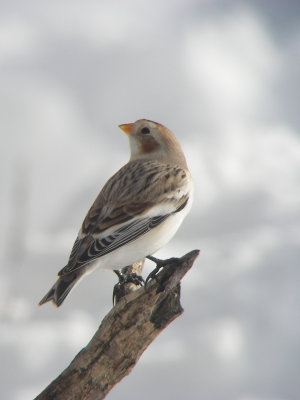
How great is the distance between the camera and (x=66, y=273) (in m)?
6.73

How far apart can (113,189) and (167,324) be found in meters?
2.23

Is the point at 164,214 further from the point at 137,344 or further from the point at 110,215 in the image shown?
the point at 137,344

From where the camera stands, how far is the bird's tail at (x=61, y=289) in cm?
659

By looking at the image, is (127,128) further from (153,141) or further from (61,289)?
(61,289)

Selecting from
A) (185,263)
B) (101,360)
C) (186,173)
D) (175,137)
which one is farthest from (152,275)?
(175,137)

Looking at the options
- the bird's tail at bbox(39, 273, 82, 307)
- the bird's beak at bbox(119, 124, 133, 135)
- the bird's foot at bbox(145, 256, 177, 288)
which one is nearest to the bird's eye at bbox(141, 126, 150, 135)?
the bird's beak at bbox(119, 124, 133, 135)

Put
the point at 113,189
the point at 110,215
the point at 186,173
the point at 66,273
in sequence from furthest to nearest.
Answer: the point at 186,173, the point at 113,189, the point at 110,215, the point at 66,273

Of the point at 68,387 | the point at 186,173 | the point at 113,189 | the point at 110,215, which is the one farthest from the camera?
the point at 186,173

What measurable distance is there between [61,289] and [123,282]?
4.58ft

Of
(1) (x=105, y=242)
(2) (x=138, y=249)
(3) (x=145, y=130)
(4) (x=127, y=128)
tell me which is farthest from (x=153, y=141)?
(1) (x=105, y=242)

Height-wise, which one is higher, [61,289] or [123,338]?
[61,289]

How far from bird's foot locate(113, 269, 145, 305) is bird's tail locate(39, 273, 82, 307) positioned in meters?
1.15

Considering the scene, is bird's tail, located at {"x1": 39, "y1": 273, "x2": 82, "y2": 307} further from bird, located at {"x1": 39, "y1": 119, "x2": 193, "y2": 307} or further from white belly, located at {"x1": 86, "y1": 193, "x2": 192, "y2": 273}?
white belly, located at {"x1": 86, "y1": 193, "x2": 192, "y2": 273}

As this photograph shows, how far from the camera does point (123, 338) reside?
21.0ft
